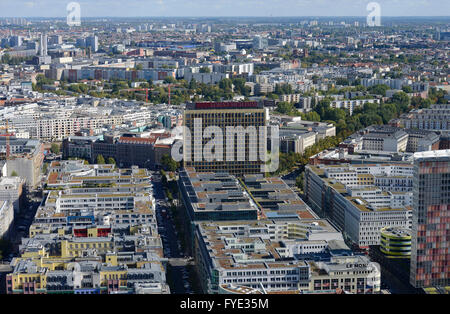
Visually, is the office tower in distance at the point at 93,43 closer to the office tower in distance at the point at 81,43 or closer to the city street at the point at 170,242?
the office tower in distance at the point at 81,43

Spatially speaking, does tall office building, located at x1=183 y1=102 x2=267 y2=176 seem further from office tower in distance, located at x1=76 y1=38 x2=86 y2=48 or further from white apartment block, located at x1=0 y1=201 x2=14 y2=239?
office tower in distance, located at x1=76 y1=38 x2=86 y2=48

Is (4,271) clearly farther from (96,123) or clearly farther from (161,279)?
(96,123)

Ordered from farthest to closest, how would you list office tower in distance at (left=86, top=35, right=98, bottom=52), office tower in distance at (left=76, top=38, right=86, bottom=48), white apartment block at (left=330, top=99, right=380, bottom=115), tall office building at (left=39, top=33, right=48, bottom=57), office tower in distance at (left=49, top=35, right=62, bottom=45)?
office tower in distance at (left=86, top=35, right=98, bottom=52), office tower in distance at (left=76, top=38, right=86, bottom=48), office tower in distance at (left=49, top=35, right=62, bottom=45), tall office building at (left=39, top=33, right=48, bottom=57), white apartment block at (left=330, top=99, right=380, bottom=115)

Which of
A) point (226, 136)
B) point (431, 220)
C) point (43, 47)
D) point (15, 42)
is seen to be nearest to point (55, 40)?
point (43, 47)

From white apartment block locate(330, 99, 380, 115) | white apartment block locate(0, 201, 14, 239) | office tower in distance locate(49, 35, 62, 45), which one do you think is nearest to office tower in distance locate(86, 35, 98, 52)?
office tower in distance locate(49, 35, 62, 45)

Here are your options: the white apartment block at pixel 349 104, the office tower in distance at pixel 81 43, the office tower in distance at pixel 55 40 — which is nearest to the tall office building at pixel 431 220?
the white apartment block at pixel 349 104

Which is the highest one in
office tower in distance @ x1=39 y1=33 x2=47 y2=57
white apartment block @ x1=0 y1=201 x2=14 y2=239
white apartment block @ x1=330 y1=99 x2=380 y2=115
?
office tower in distance @ x1=39 y1=33 x2=47 y2=57

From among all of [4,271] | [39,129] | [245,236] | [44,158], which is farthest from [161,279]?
[39,129]
